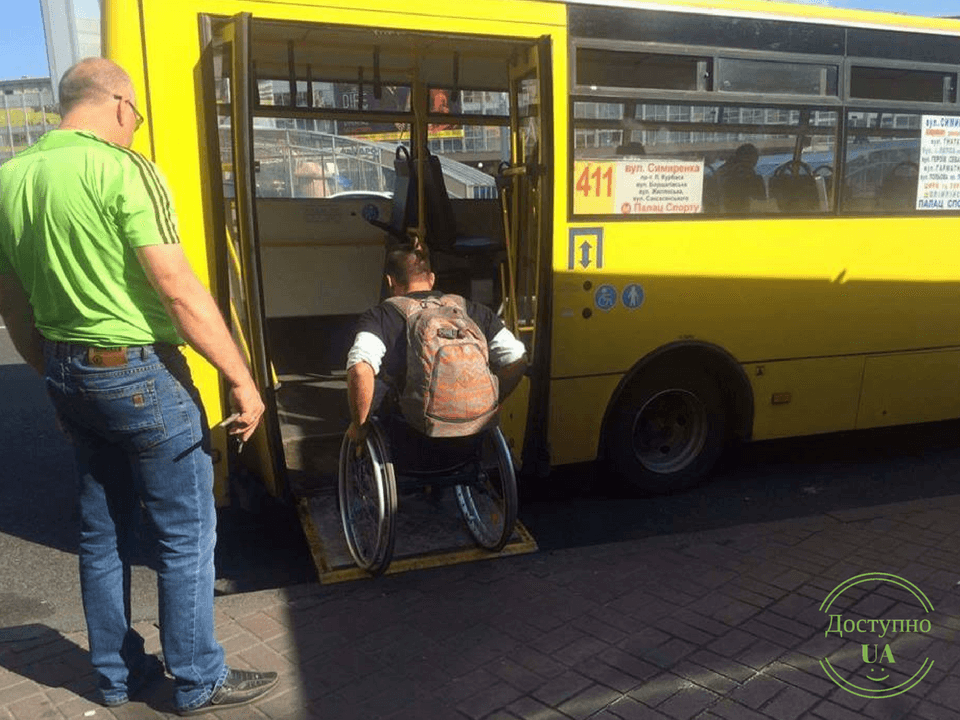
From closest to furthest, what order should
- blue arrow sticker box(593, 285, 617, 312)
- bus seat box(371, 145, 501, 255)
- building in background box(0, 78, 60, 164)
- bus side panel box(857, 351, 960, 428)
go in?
blue arrow sticker box(593, 285, 617, 312), bus side panel box(857, 351, 960, 428), bus seat box(371, 145, 501, 255), building in background box(0, 78, 60, 164)

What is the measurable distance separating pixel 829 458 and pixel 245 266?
4.44 m

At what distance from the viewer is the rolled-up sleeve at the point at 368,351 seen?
3.82 m

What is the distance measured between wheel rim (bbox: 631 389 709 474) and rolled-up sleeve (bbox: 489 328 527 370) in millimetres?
1643

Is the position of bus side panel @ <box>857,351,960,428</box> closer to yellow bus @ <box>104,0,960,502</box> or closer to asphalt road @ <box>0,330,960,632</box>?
yellow bus @ <box>104,0,960,502</box>

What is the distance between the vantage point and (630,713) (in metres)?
3.10

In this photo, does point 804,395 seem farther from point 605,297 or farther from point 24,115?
point 24,115

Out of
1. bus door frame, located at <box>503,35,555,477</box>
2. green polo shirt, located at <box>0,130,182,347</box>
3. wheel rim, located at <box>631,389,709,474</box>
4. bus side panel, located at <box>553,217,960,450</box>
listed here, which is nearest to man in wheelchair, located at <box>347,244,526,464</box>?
bus door frame, located at <box>503,35,555,477</box>

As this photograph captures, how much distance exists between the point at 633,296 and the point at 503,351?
1.21 m

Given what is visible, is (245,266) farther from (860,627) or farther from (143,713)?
(860,627)

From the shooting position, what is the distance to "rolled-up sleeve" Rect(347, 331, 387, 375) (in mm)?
3818

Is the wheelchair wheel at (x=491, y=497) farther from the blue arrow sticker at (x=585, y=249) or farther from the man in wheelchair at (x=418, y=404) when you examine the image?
the blue arrow sticker at (x=585, y=249)

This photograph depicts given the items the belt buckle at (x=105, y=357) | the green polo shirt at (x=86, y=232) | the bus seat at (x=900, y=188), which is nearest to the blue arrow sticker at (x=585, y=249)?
the bus seat at (x=900, y=188)

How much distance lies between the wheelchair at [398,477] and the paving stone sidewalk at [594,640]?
220mm

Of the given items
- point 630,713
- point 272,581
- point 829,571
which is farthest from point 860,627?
point 272,581
